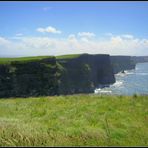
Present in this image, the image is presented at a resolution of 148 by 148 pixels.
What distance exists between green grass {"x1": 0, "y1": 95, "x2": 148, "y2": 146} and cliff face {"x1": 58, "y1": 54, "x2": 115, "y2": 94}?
A: 123952 millimetres

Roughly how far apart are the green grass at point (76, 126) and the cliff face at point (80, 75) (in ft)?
407

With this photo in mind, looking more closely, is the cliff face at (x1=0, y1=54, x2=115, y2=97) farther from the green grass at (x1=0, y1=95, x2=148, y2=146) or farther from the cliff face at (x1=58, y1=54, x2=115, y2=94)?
the green grass at (x1=0, y1=95, x2=148, y2=146)

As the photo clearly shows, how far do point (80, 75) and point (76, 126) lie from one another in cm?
15316

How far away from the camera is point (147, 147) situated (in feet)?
32.6

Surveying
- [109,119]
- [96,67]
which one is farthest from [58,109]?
[96,67]

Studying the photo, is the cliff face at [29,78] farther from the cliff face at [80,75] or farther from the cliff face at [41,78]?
the cliff face at [80,75]

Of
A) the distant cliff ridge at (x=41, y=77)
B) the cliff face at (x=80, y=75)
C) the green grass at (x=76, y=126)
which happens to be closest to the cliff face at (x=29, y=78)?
the distant cliff ridge at (x=41, y=77)

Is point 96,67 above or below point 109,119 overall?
below

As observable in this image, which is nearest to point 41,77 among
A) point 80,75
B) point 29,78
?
point 29,78

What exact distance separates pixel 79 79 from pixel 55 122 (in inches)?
5964

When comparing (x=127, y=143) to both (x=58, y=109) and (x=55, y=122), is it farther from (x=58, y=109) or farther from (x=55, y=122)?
(x=58, y=109)

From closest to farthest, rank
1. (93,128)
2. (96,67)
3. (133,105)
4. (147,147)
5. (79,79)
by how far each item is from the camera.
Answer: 1. (147,147)
2. (93,128)
3. (133,105)
4. (79,79)
5. (96,67)

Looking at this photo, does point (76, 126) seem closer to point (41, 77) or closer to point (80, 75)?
point (41, 77)

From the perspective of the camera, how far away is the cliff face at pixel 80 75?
153m
